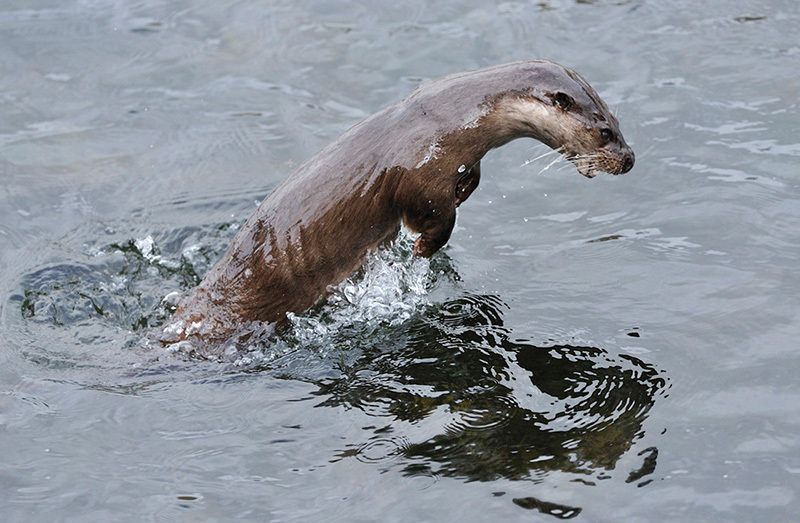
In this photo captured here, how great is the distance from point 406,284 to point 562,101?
1328 millimetres

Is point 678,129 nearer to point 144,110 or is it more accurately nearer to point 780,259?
point 780,259

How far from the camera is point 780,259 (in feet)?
16.3

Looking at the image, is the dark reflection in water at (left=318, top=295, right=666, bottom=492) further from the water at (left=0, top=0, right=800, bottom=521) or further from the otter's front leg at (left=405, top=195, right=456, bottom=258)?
the otter's front leg at (left=405, top=195, right=456, bottom=258)

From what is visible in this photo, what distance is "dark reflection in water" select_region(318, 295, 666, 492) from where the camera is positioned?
12.5 ft

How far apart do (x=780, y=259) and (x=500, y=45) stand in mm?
3122

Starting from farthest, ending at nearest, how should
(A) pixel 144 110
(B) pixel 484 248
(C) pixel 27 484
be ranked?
(A) pixel 144 110
(B) pixel 484 248
(C) pixel 27 484

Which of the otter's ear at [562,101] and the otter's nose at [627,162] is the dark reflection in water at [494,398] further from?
the otter's ear at [562,101]

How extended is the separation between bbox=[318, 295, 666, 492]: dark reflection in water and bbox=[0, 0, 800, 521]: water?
13mm

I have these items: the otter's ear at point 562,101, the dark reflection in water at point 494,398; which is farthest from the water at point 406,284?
the otter's ear at point 562,101

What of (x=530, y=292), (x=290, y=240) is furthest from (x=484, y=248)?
(x=290, y=240)

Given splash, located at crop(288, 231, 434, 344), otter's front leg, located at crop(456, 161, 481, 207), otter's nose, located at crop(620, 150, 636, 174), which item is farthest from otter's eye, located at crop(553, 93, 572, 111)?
splash, located at crop(288, 231, 434, 344)

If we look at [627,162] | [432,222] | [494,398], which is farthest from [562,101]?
[494,398]

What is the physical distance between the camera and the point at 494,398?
13.7 feet

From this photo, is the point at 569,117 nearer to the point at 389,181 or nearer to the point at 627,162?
the point at 627,162
